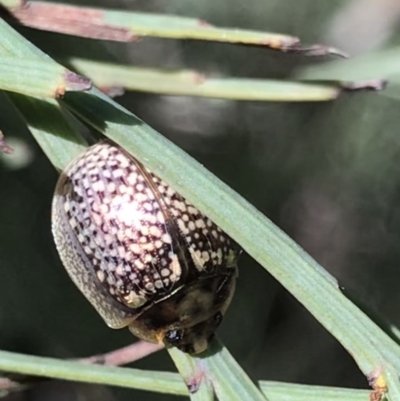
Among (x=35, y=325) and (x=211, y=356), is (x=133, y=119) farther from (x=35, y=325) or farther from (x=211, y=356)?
(x=35, y=325)

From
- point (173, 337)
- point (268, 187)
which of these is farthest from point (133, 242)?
point (268, 187)

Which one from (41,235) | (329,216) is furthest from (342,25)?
(41,235)

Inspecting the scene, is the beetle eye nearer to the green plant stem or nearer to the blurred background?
the green plant stem

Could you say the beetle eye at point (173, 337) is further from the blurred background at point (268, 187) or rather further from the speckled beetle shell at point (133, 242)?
the blurred background at point (268, 187)

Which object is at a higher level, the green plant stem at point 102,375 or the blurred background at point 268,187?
the blurred background at point 268,187

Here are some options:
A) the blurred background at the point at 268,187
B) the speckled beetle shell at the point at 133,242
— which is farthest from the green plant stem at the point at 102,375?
the blurred background at the point at 268,187

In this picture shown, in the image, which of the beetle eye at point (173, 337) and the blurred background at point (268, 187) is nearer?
the beetle eye at point (173, 337)
